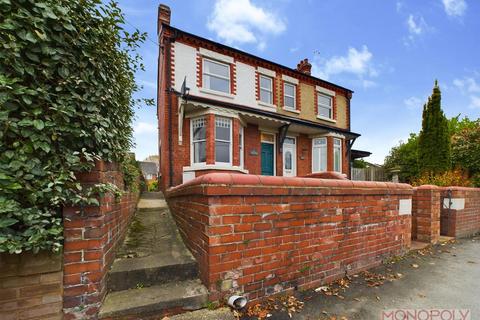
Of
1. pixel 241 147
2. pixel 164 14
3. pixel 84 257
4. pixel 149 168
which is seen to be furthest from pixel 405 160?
pixel 149 168

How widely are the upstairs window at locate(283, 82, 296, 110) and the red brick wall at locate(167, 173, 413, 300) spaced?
29.3ft

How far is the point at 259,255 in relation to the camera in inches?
95.9

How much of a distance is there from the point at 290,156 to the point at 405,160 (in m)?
14.5

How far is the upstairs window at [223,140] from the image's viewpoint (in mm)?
8719

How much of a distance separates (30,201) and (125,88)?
1.73 meters

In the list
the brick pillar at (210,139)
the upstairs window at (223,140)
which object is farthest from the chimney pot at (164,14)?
the upstairs window at (223,140)

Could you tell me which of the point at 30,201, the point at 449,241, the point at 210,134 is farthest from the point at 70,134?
the point at 449,241

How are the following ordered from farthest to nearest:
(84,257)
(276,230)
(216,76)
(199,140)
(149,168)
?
1. (149,168)
2. (216,76)
3. (199,140)
4. (276,230)
5. (84,257)

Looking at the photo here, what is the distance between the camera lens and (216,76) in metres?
9.61

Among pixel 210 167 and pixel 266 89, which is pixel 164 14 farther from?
pixel 210 167

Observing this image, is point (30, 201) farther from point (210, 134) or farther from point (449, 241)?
point (449, 241)

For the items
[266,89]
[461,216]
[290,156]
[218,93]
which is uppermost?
[266,89]

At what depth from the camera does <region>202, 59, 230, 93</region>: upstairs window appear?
938cm

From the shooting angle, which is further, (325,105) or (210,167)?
(325,105)
